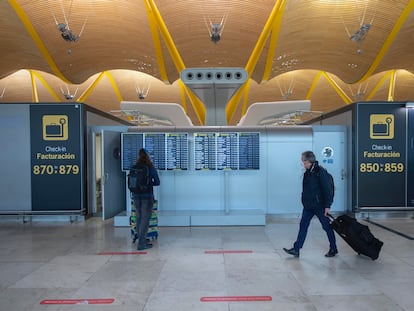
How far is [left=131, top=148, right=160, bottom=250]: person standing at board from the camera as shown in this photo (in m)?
5.16

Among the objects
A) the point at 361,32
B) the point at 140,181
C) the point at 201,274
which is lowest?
the point at 201,274

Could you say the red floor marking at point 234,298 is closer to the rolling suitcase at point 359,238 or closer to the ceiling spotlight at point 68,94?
the rolling suitcase at point 359,238

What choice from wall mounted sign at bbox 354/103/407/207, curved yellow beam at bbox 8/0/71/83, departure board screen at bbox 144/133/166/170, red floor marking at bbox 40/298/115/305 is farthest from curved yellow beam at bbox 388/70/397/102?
red floor marking at bbox 40/298/115/305

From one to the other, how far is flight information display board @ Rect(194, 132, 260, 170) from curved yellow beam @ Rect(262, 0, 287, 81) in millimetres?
Answer: 9787

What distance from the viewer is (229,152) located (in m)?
7.52

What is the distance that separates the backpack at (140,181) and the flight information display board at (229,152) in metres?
2.55

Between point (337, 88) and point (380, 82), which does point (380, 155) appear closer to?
point (337, 88)

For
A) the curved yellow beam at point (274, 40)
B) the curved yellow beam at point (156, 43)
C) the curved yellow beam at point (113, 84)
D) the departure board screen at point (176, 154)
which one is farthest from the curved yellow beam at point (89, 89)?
the departure board screen at point (176, 154)

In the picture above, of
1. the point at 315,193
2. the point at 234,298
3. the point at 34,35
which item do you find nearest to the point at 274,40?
the point at 34,35

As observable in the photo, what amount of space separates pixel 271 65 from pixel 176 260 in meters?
17.3

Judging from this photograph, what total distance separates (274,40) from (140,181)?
48.2 feet

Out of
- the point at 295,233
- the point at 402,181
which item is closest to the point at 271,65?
the point at 402,181

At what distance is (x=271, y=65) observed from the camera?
19.7 meters

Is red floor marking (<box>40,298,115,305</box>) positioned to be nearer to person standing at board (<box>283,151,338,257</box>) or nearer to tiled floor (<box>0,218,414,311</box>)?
tiled floor (<box>0,218,414,311</box>)
